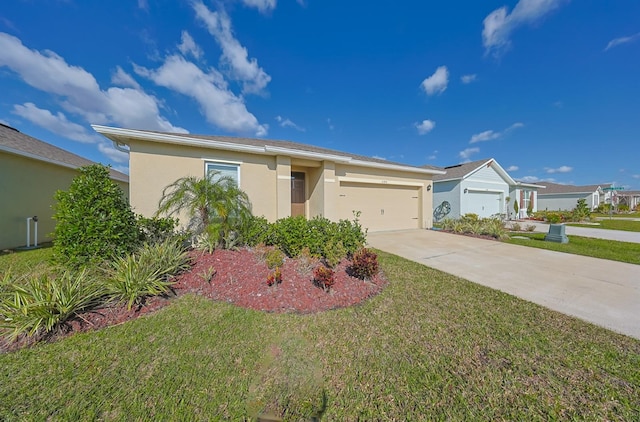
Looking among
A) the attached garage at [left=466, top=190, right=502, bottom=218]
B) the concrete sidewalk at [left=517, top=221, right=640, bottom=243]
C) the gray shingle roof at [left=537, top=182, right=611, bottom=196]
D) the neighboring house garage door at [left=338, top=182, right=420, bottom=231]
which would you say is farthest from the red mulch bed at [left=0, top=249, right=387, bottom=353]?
the gray shingle roof at [left=537, top=182, right=611, bottom=196]

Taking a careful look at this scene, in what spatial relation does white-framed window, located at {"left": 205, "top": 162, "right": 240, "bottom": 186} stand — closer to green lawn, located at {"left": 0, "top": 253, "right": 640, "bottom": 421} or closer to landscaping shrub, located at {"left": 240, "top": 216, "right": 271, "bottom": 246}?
landscaping shrub, located at {"left": 240, "top": 216, "right": 271, "bottom": 246}

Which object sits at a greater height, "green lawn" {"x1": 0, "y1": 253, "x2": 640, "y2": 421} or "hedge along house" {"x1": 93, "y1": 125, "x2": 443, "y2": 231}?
"hedge along house" {"x1": 93, "y1": 125, "x2": 443, "y2": 231}

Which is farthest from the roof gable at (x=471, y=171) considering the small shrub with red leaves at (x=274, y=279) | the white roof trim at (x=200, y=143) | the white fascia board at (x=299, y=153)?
the small shrub with red leaves at (x=274, y=279)

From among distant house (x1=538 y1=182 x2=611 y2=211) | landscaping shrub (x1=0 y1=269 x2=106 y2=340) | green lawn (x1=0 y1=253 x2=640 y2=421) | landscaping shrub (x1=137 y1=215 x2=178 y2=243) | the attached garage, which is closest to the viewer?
green lawn (x1=0 y1=253 x2=640 y2=421)

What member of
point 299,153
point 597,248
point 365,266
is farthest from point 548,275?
point 299,153

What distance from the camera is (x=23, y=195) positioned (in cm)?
734

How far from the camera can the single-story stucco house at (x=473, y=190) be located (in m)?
14.7

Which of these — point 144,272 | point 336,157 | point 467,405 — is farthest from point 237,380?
point 336,157

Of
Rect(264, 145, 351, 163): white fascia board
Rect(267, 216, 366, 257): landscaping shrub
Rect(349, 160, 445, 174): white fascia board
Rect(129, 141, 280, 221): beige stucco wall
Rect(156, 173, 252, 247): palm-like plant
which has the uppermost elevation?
Rect(349, 160, 445, 174): white fascia board

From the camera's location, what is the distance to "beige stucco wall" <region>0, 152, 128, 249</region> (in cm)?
684

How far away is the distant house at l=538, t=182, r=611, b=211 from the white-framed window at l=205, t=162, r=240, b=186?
1448 inches

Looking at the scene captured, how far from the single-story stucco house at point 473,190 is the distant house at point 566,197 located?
1756 centimetres

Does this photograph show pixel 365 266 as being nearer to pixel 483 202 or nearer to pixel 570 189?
pixel 483 202

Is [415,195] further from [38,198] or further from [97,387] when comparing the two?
[38,198]
